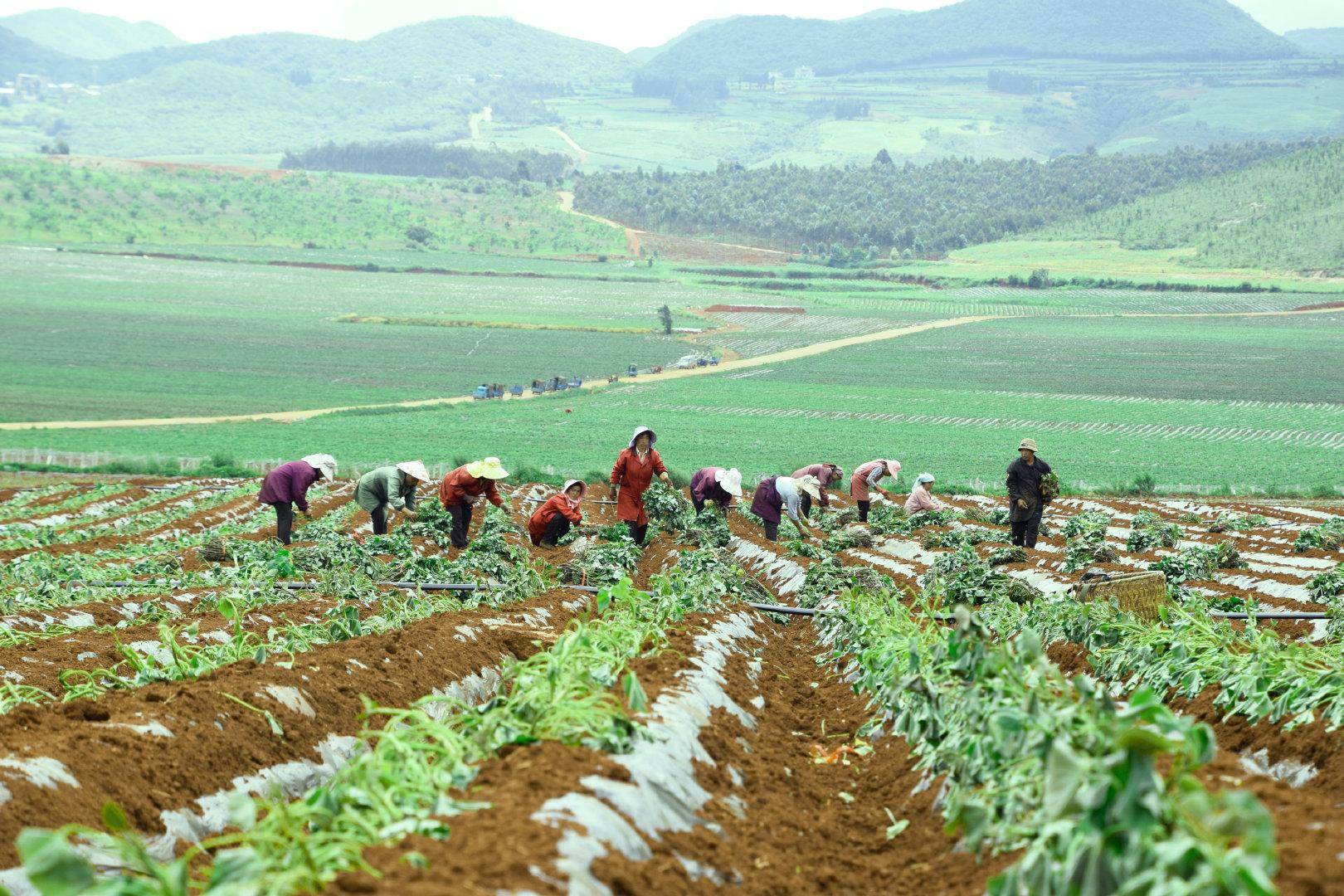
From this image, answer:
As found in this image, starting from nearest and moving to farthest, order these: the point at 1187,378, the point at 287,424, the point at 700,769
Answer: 1. the point at 700,769
2. the point at 287,424
3. the point at 1187,378

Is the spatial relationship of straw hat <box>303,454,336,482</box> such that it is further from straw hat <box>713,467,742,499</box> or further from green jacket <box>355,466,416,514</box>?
straw hat <box>713,467,742,499</box>

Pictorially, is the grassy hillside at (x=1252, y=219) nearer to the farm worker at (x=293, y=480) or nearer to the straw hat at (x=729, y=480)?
the straw hat at (x=729, y=480)

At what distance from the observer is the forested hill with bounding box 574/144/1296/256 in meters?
145

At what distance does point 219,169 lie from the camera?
502 feet

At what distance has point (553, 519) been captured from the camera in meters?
19.2

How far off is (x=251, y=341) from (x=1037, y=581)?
6842cm

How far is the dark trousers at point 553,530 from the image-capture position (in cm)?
1925

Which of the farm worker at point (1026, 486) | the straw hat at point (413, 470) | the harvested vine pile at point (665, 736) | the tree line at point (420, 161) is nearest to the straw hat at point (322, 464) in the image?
the straw hat at point (413, 470)

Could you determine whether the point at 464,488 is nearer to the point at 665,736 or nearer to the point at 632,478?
the point at 632,478

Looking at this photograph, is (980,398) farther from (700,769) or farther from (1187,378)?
(700,769)

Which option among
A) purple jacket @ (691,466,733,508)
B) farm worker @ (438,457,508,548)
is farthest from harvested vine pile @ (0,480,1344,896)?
purple jacket @ (691,466,733,508)

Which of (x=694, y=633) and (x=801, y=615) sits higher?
(x=694, y=633)

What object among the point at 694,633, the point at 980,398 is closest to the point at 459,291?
the point at 980,398

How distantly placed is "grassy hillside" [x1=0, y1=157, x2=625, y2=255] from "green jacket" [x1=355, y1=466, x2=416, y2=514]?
112600 millimetres
